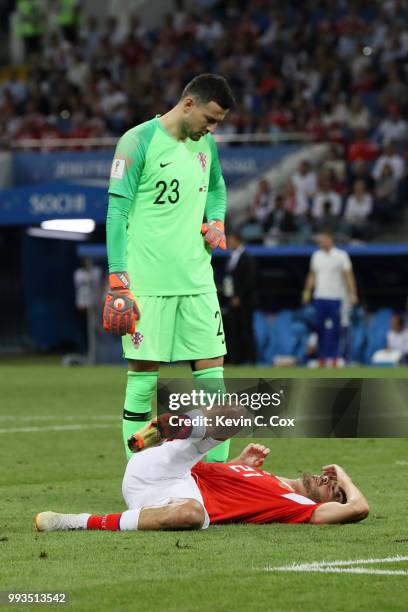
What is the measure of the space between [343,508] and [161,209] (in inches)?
82.0

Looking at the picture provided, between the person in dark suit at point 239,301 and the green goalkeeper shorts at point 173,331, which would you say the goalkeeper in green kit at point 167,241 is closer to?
the green goalkeeper shorts at point 173,331

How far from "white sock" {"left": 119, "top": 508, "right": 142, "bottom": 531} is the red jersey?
403 millimetres

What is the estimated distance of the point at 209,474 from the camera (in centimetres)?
745

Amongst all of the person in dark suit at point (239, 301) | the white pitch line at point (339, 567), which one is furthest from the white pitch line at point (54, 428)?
the person in dark suit at point (239, 301)

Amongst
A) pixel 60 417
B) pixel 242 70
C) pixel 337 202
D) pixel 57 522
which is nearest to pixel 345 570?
pixel 57 522

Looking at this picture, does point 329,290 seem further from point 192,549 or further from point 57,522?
point 192,549

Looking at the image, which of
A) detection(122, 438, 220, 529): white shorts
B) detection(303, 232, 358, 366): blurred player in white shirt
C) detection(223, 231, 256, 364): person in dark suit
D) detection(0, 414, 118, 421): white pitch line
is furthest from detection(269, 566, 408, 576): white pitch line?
detection(223, 231, 256, 364): person in dark suit

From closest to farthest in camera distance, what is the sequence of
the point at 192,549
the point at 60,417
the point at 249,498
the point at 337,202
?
the point at 192,549 < the point at 249,498 < the point at 60,417 < the point at 337,202

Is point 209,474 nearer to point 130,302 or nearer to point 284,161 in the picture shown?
point 130,302

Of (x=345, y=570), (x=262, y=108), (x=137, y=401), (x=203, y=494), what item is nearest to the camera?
(x=345, y=570)

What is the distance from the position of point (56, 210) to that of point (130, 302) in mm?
17549

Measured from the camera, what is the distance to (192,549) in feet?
22.1

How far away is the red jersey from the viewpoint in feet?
24.5

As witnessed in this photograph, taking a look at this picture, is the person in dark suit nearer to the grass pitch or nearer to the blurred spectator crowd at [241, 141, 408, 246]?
the blurred spectator crowd at [241, 141, 408, 246]
